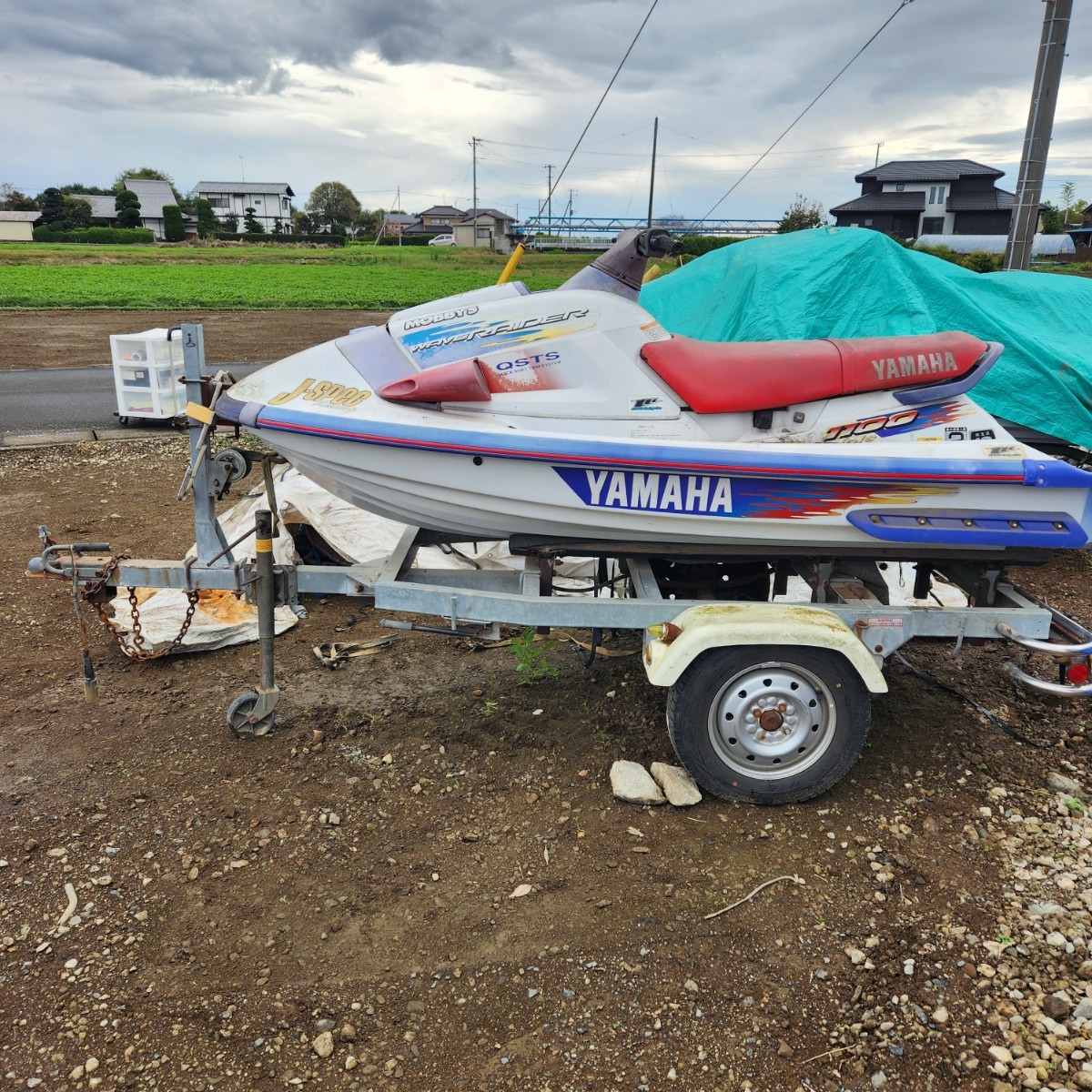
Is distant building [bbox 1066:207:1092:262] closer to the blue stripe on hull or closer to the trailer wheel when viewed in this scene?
the blue stripe on hull

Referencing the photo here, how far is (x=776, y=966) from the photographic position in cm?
288

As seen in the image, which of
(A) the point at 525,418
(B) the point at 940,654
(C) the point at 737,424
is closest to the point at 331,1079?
(A) the point at 525,418

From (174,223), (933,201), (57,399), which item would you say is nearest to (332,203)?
(174,223)

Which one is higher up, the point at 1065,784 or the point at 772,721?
the point at 772,721

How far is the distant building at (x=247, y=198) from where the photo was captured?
104 metres

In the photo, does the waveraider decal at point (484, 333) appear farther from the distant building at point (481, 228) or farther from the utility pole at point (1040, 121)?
the distant building at point (481, 228)

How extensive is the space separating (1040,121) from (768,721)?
7.30 metres

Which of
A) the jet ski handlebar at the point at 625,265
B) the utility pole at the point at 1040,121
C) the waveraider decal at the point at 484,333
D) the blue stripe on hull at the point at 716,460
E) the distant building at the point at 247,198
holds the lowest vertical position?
the blue stripe on hull at the point at 716,460

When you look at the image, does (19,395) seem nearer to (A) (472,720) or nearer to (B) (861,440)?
(A) (472,720)

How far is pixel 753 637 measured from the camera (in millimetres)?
3477

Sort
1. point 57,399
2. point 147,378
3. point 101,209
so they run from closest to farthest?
point 147,378, point 57,399, point 101,209

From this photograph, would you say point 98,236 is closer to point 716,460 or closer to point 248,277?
point 248,277

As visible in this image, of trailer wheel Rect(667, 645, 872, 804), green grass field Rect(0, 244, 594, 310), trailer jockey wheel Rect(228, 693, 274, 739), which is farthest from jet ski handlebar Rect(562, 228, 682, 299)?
green grass field Rect(0, 244, 594, 310)

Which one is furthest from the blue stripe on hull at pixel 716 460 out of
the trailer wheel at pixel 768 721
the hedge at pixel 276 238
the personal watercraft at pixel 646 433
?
the hedge at pixel 276 238
